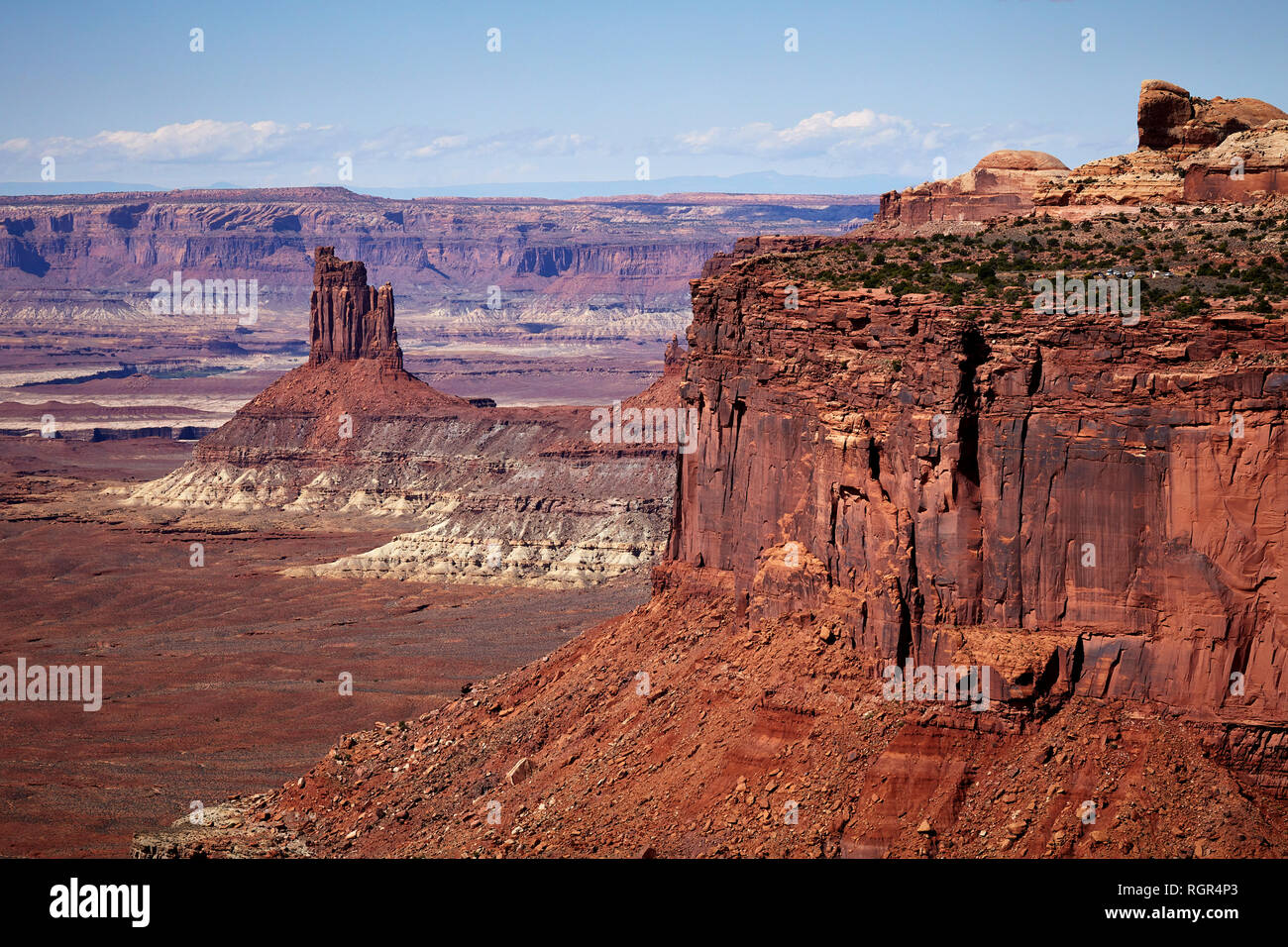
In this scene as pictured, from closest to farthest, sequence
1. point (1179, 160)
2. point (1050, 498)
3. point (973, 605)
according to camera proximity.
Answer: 1. point (1050, 498)
2. point (973, 605)
3. point (1179, 160)

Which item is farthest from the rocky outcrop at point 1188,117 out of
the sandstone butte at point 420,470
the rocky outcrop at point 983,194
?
the sandstone butte at point 420,470

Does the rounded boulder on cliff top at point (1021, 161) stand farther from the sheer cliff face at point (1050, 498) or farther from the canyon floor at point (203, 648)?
the canyon floor at point (203, 648)

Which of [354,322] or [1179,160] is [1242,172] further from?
[354,322]

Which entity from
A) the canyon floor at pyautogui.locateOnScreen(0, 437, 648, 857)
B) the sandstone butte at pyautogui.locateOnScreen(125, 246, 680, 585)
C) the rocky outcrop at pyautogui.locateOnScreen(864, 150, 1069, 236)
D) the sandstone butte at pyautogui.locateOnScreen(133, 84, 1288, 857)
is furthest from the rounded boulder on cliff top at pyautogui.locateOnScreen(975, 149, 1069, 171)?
the sandstone butte at pyautogui.locateOnScreen(125, 246, 680, 585)

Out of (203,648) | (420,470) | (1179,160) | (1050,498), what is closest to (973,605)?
(1050,498)

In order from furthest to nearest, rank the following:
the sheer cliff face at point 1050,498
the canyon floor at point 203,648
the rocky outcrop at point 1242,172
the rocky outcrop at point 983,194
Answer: the canyon floor at point 203,648 → the rocky outcrop at point 983,194 → the rocky outcrop at point 1242,172 → the sheer cliff face at point 1050,498

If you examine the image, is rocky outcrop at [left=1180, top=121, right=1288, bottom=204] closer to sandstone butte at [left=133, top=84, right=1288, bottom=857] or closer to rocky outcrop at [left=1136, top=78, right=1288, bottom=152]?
rocky outcrop at [left=1136, top=78, right=1288, bottom=152]
